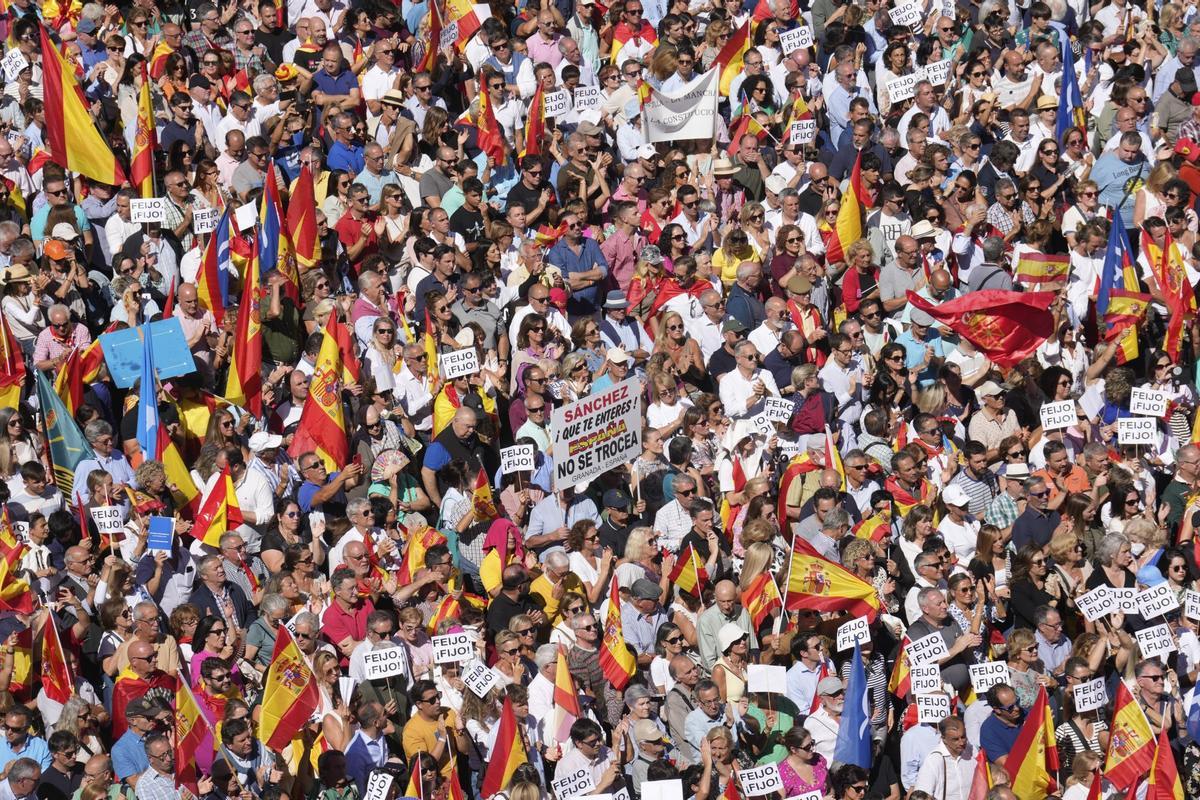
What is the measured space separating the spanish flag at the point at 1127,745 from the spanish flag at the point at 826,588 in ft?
4.99

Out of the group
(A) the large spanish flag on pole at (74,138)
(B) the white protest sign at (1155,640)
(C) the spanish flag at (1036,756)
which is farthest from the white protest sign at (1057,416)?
(A) the large spanish flag on pole at (74,138)

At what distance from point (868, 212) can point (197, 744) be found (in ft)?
23.1

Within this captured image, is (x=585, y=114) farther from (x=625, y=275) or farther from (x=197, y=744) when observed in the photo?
(x=197, y=744)

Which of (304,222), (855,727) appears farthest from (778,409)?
(304,222)

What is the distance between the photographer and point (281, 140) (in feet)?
67.1

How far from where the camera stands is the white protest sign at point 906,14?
21812 millimetres

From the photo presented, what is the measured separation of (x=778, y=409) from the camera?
17.8 m

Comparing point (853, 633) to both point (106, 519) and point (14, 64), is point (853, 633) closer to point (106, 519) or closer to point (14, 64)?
point (106, 519)

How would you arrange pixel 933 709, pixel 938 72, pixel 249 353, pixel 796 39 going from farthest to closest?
pixel 796 39 → pixel 938 72 → pixel 249 353 → pixel 933 709

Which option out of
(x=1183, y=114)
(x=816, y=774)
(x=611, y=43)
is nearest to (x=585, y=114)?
(x=611, y=43)

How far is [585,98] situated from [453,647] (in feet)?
21.2

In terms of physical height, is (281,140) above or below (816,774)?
above

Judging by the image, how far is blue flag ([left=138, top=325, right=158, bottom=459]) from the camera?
58.0ft

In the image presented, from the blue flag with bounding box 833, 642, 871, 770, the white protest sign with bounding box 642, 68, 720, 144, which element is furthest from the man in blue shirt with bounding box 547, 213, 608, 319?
the blue flag with bounding box 833, 642, 871, 770
